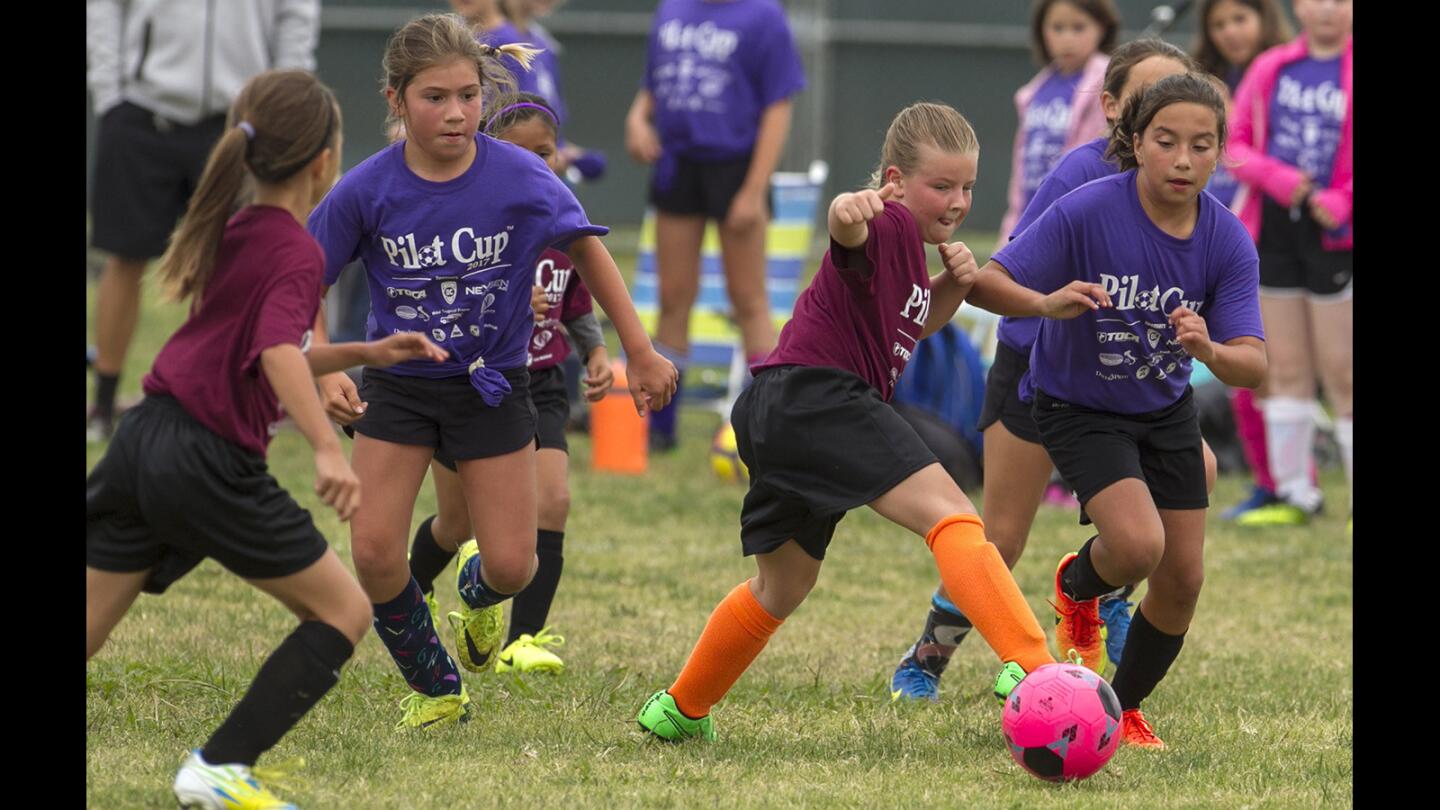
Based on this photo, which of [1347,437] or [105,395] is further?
[105,395]

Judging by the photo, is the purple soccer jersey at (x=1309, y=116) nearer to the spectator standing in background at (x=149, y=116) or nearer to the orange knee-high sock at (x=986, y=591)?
the spectator standing in background at (x=149, y=116)

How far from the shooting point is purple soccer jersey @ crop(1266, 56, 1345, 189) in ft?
25.6

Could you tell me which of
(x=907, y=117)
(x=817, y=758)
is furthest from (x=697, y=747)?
(x=907, y=117)

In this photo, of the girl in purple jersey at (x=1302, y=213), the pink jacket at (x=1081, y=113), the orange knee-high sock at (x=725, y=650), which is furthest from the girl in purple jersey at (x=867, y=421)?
the girl in purple jersey at (x=1302, y=213)

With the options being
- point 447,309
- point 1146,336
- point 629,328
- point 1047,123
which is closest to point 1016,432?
point 1146,336

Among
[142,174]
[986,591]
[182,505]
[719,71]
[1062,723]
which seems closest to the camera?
[182,505]

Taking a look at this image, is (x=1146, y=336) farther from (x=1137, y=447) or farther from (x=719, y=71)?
(x=719, y=71)

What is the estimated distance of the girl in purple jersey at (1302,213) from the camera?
7.77 meters

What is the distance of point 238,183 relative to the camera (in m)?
3.66

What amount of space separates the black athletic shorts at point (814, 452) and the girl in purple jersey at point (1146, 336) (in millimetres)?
399

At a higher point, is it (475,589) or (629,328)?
(629,328)

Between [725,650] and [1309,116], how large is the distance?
179 inches

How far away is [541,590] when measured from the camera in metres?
5.37

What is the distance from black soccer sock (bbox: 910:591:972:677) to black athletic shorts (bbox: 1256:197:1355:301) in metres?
3.43
